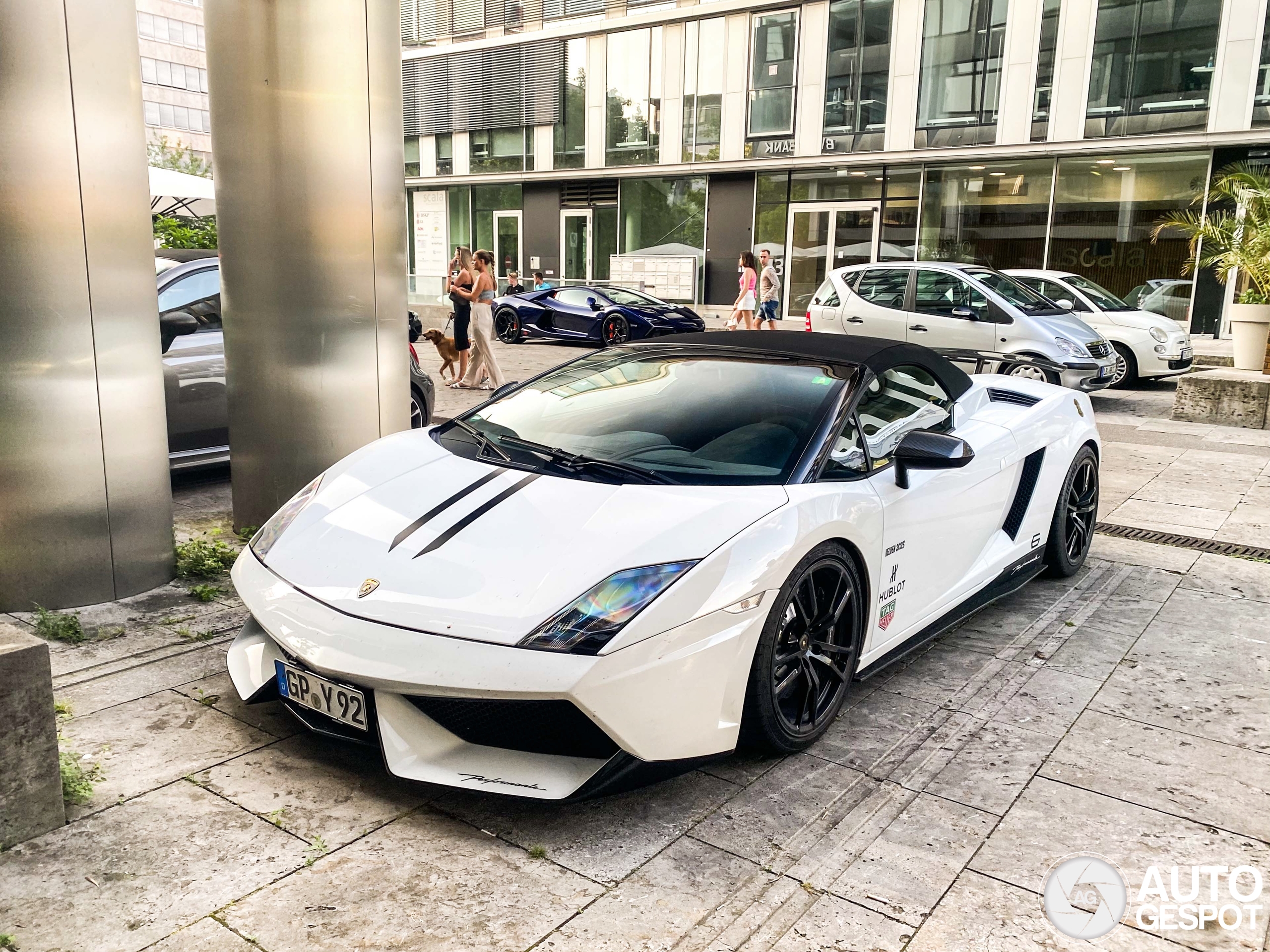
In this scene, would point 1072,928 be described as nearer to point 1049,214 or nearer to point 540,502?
point 540,502

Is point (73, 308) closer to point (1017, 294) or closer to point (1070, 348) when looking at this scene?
point (1070, 348)

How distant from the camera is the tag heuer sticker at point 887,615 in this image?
12.1 ft

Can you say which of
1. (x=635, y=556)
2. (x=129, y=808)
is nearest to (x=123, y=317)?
(x=129, y=808)

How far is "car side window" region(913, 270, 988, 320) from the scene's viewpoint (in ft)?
40.9

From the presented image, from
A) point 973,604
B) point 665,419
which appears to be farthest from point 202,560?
point 973,604

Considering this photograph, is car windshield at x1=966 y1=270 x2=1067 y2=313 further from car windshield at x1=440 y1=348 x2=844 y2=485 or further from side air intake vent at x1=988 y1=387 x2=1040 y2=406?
car windshield at x1=440 y1=348 x2=844 y2=485

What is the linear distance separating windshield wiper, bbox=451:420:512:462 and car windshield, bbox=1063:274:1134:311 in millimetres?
12160

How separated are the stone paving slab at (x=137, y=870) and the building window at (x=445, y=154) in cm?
3021

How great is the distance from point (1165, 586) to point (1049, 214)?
18272mm

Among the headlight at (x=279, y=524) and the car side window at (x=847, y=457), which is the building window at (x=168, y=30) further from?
the car side window at (x=847, y=457)

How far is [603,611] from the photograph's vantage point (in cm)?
280

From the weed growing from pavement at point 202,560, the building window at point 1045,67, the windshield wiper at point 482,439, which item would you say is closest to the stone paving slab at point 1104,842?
the windshield wiper at point 482,439

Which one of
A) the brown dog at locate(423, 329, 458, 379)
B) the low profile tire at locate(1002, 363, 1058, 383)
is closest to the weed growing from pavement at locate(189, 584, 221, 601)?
the brown dog at locate(423, 329, 458, 379)

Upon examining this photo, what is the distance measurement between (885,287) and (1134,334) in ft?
12.0
